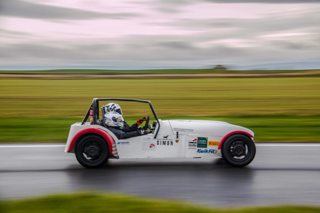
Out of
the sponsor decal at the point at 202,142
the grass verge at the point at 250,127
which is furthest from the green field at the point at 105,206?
the grass verge at the point at 250,127

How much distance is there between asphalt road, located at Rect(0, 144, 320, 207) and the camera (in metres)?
7.39

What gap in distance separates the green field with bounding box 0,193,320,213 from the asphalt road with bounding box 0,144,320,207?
976mm

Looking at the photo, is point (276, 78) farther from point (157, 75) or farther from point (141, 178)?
point (141, 178)

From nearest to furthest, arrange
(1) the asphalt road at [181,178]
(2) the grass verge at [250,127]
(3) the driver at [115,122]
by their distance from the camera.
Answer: (1) the asphalt road at [181,178] < (3) the driver at [115,122] < (2) the grass verge at [250,127]

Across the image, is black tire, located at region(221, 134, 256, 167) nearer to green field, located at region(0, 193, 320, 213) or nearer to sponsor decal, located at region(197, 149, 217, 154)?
sponsor decal, located at region(197, 149, 217, 154)

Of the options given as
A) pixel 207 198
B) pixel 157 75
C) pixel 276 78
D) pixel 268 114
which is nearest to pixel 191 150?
pixel 207 198

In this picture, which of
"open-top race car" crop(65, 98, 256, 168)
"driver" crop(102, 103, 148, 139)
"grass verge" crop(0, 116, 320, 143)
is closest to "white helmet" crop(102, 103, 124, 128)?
"driver" crop(102, 103, 148, 139)

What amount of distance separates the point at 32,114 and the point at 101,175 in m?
14.3

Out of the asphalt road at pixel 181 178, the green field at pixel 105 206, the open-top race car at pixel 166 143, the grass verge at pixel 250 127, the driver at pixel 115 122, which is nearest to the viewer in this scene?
the green field at pixel 105 206

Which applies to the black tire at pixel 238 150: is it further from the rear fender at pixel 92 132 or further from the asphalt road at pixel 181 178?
the rear fender at pixel 92 132

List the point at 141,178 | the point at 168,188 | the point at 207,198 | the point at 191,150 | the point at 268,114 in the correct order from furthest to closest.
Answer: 1. the point at 268,114
2. the point at 191,150
3. the point at 141,178
4. the point at 168,188
5. the point at 207,198

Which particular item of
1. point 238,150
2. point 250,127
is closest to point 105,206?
point 238,150

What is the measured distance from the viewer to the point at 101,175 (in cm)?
898

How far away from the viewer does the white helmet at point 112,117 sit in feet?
32.0
